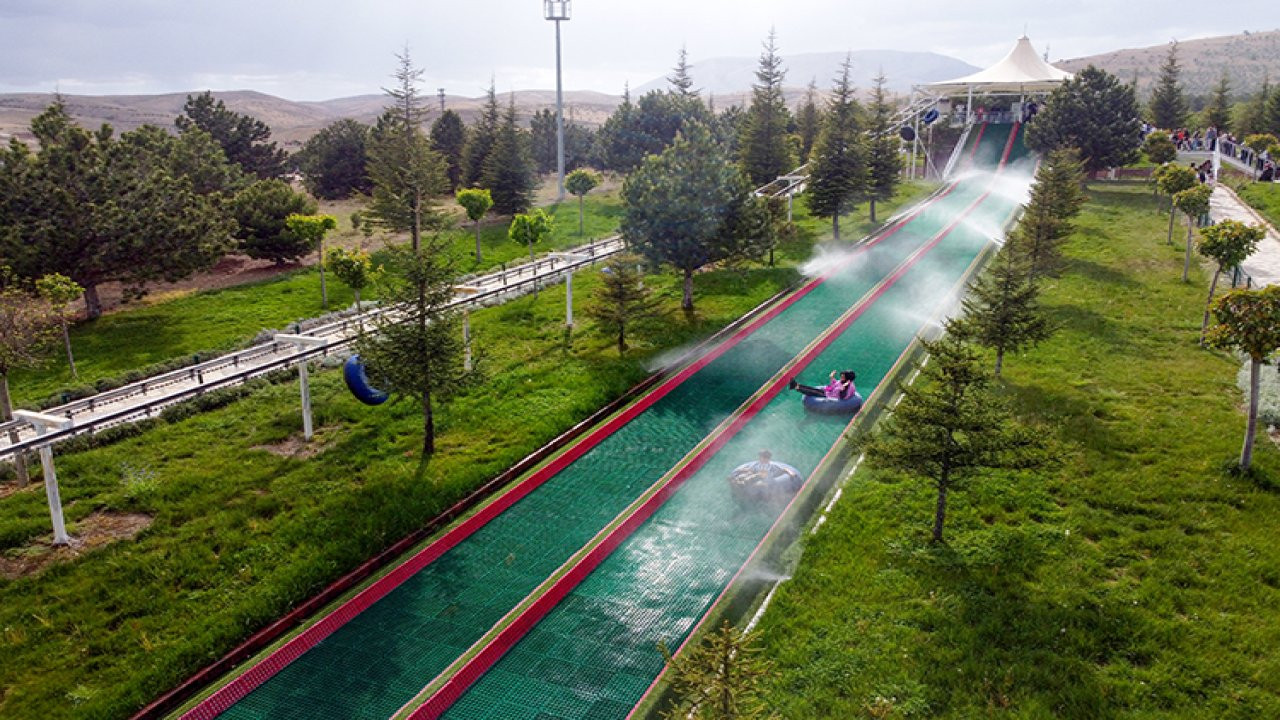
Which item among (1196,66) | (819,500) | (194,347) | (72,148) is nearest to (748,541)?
(819,500)

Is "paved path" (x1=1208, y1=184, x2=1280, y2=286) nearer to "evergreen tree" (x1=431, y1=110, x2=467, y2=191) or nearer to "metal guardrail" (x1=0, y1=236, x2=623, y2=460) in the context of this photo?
"metal guardrail" (x1=0, y1=236, x2=623, y2=460)

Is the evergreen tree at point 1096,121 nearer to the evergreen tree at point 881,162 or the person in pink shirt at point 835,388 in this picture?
the evergreen tree at point 881,162

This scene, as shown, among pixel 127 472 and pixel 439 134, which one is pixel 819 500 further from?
pixel 439 134

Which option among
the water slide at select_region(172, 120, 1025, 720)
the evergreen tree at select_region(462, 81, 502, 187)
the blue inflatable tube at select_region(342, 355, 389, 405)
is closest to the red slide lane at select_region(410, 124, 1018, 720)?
the water slide at select_region(172, 120, 1025, 720)

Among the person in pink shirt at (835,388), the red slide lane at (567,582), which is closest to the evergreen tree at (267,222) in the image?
the red slide lane at (567,582)

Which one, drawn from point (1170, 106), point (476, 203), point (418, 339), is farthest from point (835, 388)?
point (1170, 106)

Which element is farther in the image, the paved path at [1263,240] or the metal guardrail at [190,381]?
the paved path at [1263,240]
